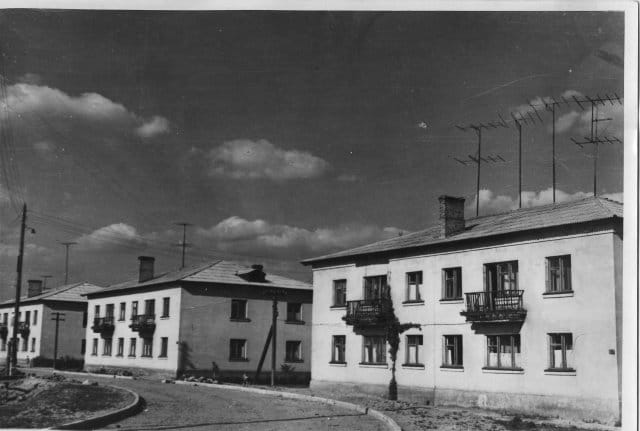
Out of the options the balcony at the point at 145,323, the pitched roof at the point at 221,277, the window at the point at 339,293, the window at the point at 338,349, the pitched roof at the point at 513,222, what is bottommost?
the window at the point at 338,349

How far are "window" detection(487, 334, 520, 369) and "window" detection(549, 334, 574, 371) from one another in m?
1.40

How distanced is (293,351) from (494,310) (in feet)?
75.4

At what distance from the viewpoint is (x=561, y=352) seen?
73.6 feet

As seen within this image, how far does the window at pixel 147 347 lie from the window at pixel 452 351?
78.9 ft

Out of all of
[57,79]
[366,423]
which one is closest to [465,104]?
[366,423]

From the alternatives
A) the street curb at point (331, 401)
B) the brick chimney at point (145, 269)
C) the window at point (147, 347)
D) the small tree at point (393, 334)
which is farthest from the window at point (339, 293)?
the brick chimney at point (145, 269)

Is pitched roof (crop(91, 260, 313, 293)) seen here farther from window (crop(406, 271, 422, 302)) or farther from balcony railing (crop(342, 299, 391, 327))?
window (crop(406, 271, 422, 302))

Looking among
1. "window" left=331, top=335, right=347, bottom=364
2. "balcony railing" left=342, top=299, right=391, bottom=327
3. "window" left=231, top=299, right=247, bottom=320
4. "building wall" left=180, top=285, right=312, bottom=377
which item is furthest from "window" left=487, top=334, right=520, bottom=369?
"window" left=231, top=299, right=247, bottom=320

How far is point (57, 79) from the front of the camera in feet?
61.9

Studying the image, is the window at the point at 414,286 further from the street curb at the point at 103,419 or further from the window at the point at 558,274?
the street curb at the point at 103,419

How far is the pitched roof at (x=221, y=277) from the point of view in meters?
42.8

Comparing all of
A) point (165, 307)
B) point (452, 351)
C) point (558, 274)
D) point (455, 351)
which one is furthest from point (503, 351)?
point (165, 307)

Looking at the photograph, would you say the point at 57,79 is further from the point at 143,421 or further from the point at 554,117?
the point at 554,117

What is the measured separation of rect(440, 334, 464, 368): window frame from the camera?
2622cm
